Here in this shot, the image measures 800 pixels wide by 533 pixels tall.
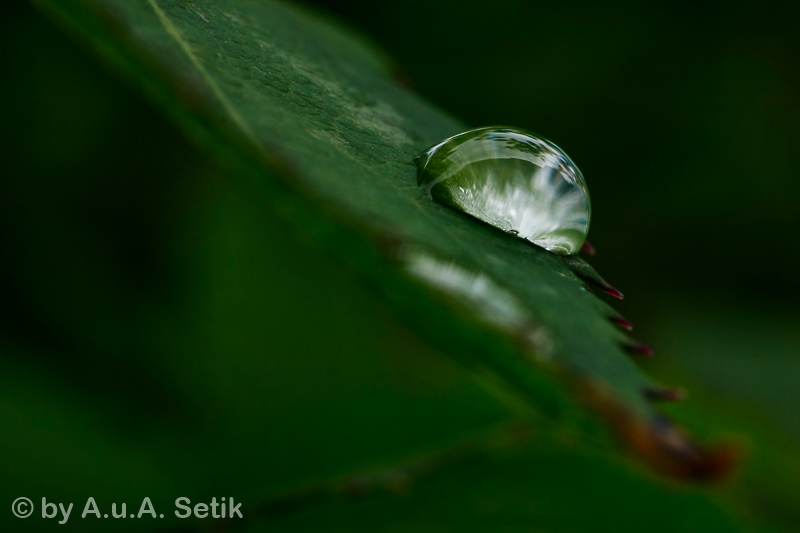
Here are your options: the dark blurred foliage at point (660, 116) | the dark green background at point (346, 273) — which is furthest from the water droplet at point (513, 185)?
the dark blurred foliage at point (660, 116)

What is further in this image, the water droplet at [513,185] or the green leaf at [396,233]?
the water droplet at [513,185]

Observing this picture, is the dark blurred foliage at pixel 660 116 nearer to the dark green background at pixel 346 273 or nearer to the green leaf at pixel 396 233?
the dark green background at pixel 346 273

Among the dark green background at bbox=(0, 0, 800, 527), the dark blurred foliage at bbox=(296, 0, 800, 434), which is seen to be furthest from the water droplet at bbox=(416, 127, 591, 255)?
the dark blurred foliage at bbox=(296, 0, 800, 434)

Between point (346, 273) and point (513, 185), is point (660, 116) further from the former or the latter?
point (513, 185)

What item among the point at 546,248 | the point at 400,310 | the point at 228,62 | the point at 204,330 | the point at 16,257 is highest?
the point at 16,257

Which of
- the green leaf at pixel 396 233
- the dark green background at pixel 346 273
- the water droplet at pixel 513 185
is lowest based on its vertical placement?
the green leaf at pixel 396 233

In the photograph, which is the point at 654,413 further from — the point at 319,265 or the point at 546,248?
the point at 319,265

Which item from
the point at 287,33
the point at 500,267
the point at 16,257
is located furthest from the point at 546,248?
the point at 16,257
